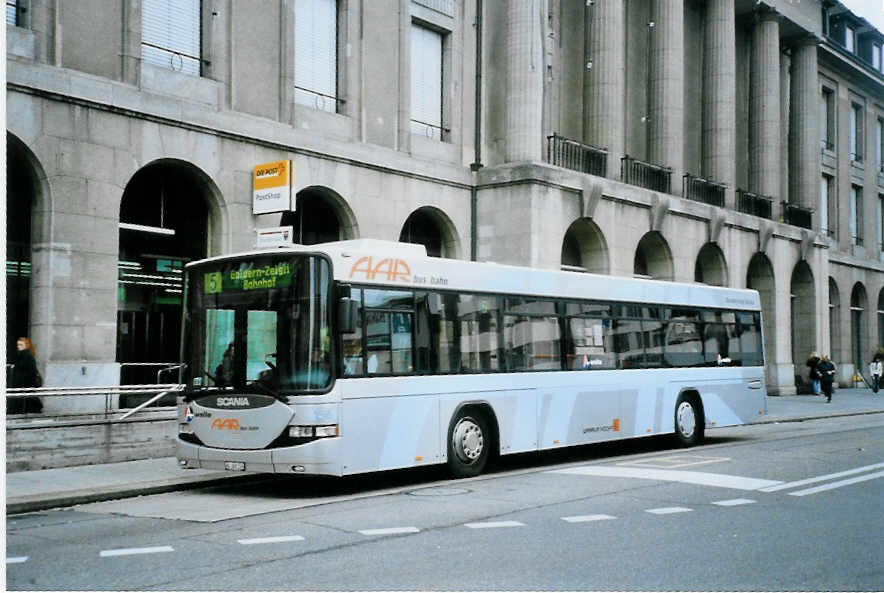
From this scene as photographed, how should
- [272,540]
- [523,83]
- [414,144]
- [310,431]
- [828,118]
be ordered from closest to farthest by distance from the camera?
[272,540] < [310,431] < [414,144] < [523,83] < [828,118]

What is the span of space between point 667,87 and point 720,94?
3.87 meters

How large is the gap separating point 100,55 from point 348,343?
8466mm

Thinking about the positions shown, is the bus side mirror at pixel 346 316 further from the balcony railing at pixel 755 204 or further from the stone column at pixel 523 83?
the balcony railing at pixel 755 204

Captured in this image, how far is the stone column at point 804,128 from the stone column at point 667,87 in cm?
1113

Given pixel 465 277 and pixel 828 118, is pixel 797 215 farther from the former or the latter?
pixel 465 277

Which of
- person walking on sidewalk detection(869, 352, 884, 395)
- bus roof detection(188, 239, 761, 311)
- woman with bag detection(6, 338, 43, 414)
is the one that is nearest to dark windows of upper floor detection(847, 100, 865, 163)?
person walking on sidewalk detection(869, 352, 884, 395)

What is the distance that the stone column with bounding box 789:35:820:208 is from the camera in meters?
41.2

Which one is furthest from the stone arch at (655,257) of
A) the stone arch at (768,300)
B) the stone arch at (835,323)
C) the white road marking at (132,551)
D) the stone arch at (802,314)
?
the white road marking at (132,551)

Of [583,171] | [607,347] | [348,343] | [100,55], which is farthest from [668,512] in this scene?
[583,171]

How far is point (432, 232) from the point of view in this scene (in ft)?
83.1

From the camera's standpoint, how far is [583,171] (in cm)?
2850

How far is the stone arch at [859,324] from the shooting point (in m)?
48.3

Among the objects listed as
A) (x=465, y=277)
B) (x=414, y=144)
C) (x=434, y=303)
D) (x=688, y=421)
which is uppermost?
(x=414, y=144)

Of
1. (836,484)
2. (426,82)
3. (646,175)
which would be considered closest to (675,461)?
(836,484)
